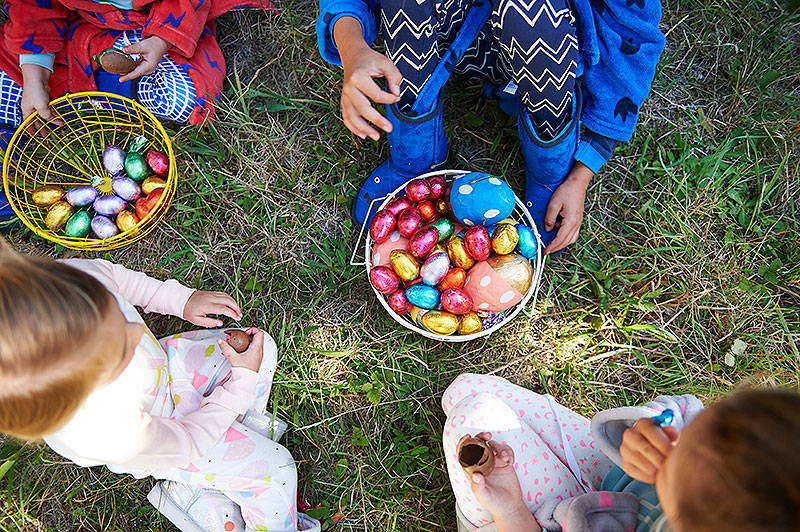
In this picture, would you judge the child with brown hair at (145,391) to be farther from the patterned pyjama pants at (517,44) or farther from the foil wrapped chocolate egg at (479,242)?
the patterned pyjama pants at (517,44)

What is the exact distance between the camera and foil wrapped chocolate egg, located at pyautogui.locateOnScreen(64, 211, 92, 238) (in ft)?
5.76

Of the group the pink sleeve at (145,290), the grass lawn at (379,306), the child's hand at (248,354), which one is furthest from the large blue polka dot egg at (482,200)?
the pink sleeve at (145,290)

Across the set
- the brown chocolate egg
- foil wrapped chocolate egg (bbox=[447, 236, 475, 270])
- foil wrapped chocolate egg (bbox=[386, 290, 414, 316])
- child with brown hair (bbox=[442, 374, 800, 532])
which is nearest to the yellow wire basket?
the brown chocolate egg

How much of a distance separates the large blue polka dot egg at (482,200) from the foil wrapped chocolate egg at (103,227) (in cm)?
108

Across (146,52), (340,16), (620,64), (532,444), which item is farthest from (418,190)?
(146,52)

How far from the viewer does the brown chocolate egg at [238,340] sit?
1.45 m

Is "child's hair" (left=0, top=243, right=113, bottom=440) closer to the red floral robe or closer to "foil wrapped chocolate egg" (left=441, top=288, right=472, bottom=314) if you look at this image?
"foil wrapped chocolate egg" (left=441, top=288, right=472, bottom=314)

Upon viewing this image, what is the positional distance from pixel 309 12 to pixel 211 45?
1.19ft

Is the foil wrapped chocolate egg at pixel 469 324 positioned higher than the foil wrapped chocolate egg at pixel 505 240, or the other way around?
the foil wrapped chocolate egg at pixel 505 240

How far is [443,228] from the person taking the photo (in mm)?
1571

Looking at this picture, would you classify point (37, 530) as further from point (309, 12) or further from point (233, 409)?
point (309, 12)

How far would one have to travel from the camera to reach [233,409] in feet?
4.68

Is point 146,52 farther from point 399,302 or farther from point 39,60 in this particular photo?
point 399,302

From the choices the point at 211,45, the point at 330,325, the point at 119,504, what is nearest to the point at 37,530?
the point at 119,504
